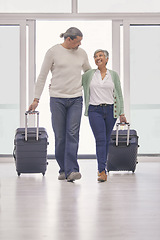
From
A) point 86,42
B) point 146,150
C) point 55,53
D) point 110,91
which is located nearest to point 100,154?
point 110,91

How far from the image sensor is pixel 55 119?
457 centimetres

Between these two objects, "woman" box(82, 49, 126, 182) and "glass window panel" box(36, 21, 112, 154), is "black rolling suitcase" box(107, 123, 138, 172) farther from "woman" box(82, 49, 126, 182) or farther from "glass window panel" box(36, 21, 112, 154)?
"glass window panel" box(36, 21, 112, 154)

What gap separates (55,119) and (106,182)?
727mm

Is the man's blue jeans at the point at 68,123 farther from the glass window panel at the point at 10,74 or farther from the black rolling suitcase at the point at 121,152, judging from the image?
the glass window panel at the point at 10,74

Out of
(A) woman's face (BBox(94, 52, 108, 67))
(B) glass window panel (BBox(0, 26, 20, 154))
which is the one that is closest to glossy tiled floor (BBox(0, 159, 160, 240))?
(A) woman's face (BBox(94, 52, 108, 67))

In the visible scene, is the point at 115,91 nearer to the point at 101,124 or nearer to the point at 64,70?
the point at 101,124

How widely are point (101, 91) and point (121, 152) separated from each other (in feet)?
2.74

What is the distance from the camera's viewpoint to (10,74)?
6.70 meters

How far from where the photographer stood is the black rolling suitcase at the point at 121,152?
5156 mm

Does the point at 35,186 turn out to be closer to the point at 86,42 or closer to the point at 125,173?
the point at 125,173

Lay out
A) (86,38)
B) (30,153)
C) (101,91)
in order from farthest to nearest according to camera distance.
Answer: (86,38) → (30,153) → (101,91)
